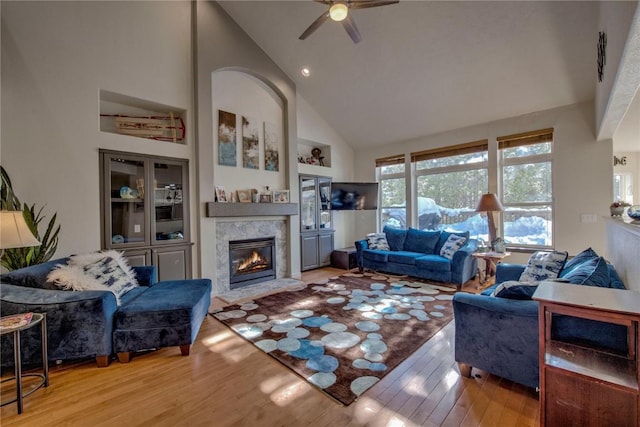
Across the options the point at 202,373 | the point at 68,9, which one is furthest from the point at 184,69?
the point at 202,373

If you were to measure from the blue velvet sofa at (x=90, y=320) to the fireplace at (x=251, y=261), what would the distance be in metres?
1.95

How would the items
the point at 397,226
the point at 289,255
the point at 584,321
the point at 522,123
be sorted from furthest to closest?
the point at 397,226 → the point at 289,255 → the point at 522,123 → the point at 584,321

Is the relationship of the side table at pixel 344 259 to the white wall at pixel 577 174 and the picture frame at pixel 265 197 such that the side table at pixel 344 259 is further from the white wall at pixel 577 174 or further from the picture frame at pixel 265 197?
the white wall at pixel 577 174

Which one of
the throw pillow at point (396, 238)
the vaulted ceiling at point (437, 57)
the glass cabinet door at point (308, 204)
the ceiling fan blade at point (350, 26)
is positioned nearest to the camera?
the ceiling fan blade at point (350, 26)

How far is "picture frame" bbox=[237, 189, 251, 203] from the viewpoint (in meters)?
4.64

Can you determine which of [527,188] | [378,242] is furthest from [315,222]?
[527,188]

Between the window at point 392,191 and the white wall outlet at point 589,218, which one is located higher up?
the window at point 392,191

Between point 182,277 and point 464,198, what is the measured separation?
5.11 metres

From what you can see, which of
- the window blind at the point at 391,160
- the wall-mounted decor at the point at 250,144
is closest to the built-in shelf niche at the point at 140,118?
the wall-mounted decor at the point at 250,144

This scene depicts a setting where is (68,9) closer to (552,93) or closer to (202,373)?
(202,373)

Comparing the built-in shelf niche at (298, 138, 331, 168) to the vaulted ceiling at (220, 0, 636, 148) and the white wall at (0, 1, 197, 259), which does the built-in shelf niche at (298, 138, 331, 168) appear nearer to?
the vaulted ceiling at (220, 0, 636, 148)

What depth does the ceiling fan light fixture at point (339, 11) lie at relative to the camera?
2668 millimetres

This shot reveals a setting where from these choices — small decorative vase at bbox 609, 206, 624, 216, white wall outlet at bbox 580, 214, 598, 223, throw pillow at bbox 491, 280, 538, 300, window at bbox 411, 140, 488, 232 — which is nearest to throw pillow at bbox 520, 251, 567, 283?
throw pillow at bbox 491, 280, 538, 300

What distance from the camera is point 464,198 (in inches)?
215
